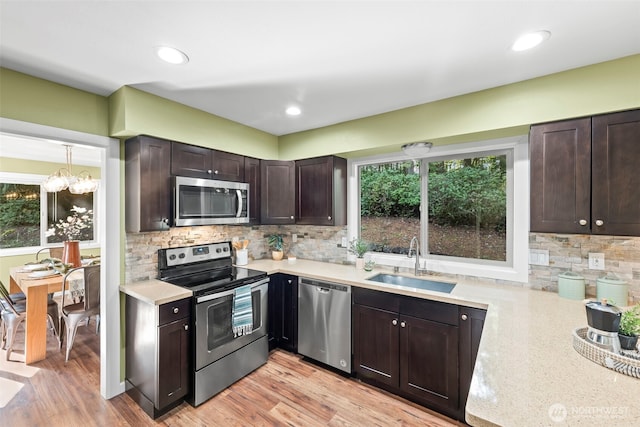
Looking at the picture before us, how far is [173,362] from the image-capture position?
2.19m

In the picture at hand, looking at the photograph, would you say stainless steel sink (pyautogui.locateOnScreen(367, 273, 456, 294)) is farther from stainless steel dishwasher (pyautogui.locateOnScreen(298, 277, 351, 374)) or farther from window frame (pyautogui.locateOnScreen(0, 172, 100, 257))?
window frame (pyautogui.locateOnScreen(0, 172, 100, 257))

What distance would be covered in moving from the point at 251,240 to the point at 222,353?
1.49m

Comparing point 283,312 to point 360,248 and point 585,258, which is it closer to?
point 360,248

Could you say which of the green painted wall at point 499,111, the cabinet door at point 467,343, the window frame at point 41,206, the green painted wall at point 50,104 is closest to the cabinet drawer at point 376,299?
Answer: the cabinet door at point 467,343

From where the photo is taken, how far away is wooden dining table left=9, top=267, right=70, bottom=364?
2.92 m

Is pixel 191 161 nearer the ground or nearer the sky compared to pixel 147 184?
nearer the sky

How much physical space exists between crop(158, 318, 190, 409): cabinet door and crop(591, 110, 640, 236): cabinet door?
3053 millimetres

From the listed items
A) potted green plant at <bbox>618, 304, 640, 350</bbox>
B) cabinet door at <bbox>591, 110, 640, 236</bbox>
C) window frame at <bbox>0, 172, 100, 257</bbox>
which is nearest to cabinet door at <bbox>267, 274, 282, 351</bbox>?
potted green plant at <bbox>618, 304, 640, 350</bbox>

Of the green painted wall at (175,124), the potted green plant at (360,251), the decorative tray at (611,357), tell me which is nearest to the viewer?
the decorative tray at (611,357)

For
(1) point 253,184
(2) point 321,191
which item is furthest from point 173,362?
(2) point 321,191

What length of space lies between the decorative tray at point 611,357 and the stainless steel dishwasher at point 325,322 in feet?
5.39

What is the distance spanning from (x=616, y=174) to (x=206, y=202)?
123 inches

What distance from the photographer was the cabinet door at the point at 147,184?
2.33 m

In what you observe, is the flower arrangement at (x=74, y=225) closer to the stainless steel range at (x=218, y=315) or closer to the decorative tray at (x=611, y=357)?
the stainless steel range at (x=218, y=315)
